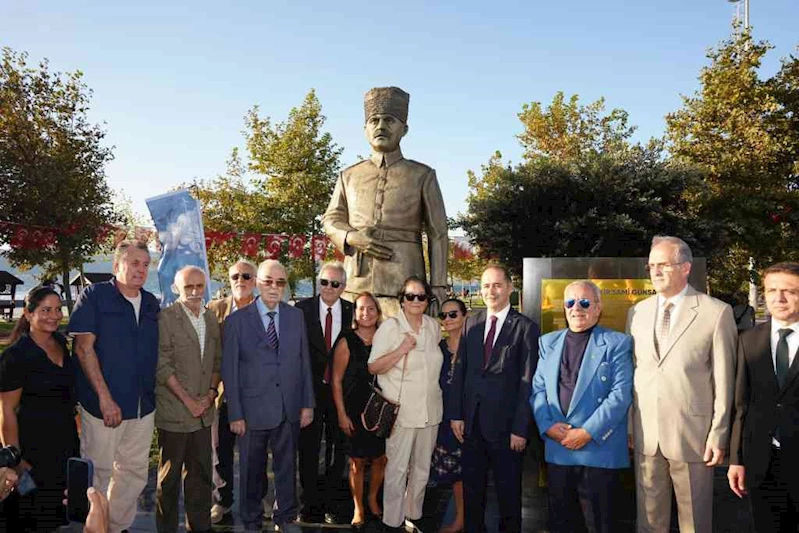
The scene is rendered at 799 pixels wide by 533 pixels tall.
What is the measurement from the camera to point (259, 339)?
427 centimetres

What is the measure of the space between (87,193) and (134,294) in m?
19.4

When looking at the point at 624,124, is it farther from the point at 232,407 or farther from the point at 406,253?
the point at 232,407

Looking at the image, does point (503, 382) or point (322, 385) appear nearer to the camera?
point (503, 382)

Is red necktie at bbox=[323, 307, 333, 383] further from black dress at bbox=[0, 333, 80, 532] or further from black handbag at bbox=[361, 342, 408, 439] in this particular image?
black dress at bbox=[0, 333, 80, 532]

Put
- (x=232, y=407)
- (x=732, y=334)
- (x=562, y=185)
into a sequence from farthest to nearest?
1. (x=562, y=185)
2. (x=232, y=407)
3. (x=732, y=334)

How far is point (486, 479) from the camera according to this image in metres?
4.12

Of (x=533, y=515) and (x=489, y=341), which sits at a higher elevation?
(x=489, y=341)

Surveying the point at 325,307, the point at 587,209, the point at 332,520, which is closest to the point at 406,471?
the point at 332,520

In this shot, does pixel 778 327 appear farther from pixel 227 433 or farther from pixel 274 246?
pixel 274 246

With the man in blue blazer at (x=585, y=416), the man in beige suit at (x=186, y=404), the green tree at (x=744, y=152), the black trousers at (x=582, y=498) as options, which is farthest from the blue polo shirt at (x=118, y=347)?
the green tree at (x=744, y=152)

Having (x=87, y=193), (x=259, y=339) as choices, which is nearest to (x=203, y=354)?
(x=259, y=339)

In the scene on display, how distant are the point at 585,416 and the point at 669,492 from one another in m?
0.73

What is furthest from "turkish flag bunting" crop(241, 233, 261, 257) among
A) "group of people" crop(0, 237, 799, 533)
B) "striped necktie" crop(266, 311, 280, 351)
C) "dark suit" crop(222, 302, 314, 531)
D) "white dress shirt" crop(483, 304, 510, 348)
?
"white dress shirt" crop(483, 304, 510, 348)

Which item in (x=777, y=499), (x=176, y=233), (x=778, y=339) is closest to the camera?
(x=777, y=499)
